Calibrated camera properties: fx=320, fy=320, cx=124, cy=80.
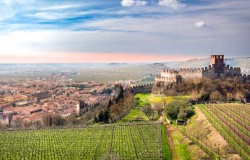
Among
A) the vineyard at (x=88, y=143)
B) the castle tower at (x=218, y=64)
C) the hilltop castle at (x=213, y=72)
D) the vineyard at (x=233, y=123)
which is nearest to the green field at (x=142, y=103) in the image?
the vineyard at (x=88, y=143)

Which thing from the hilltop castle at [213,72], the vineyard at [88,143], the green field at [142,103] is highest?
the hilltop castle at [213,72]

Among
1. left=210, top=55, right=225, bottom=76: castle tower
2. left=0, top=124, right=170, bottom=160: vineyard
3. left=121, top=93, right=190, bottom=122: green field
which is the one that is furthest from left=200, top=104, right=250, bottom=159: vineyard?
left=210, top=55, right=225, bottom=76: castle tower

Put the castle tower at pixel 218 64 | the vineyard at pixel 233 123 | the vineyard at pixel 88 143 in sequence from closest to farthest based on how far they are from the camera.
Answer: the vineyard at pixel 233 123 < the vineyard at pixel 88 143 < the castle tower at pixel 218 64

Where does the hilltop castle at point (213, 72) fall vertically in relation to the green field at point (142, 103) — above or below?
above

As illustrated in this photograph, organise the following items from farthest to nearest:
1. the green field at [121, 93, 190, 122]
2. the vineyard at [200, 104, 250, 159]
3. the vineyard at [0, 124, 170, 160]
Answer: the green field at [121, 93, 190, 122] → the vineyard at [0, 124, 170, 160] → the vineyard at [200, 104, 250, 159]

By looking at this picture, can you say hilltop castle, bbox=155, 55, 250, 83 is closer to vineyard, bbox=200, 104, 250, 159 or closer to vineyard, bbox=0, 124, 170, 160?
vineyard, bbox=200, 104, 250, 159

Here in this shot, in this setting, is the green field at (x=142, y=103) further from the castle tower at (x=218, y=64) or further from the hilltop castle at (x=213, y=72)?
the castle tower at (x=218, y=64)
